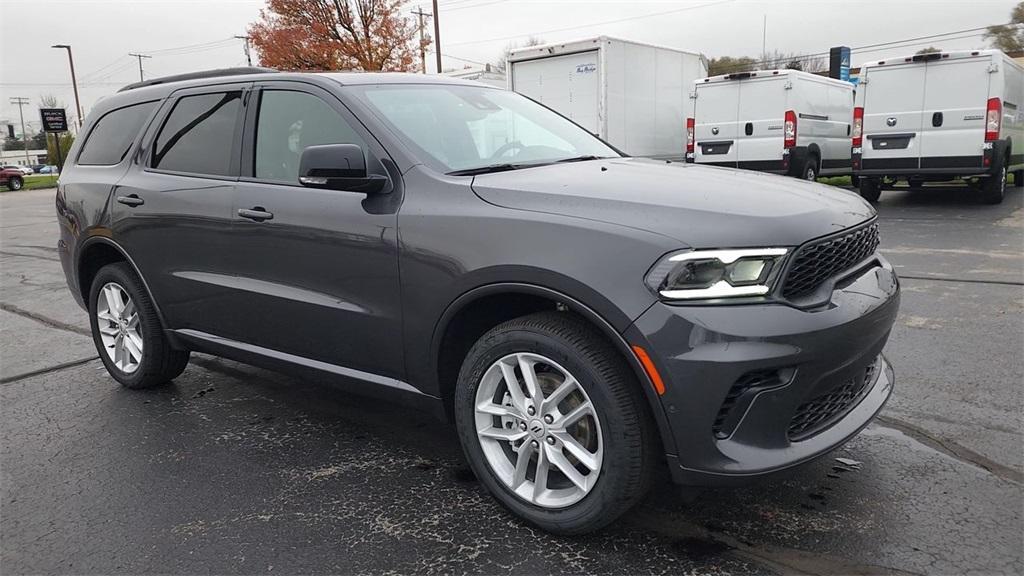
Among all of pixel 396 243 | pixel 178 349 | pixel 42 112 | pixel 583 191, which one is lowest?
pixel 178 349

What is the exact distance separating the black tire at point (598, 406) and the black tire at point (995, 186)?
474 inches

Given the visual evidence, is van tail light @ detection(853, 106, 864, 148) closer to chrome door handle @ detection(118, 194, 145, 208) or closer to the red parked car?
chrome door handle @ detection(118, 194, 145, 208)

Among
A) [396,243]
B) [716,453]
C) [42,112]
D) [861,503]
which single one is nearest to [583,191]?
[396,243]

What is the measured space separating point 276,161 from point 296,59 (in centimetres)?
2689

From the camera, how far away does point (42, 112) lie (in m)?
43.4

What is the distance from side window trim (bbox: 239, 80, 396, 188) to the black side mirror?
0.32ft

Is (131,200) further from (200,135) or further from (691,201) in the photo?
(691,201)

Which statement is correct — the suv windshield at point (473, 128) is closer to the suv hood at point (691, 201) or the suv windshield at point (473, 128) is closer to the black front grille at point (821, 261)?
the suv hood at point (691, 201)

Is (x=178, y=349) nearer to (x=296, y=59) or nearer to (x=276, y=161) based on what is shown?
(x=276, y=161)

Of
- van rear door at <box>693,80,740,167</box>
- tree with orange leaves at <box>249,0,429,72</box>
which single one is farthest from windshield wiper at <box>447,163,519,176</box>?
tree with orange leaves at <box>249,0,429,72</box>

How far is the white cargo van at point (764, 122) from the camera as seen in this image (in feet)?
45.3

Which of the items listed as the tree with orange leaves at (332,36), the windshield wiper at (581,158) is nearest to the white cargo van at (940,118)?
the windshield wiper at (581,158)

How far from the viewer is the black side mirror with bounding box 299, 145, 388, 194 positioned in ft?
9.81

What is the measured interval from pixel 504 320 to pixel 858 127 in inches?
459
